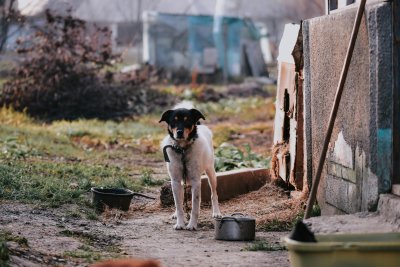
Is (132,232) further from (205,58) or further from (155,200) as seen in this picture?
(205,58)

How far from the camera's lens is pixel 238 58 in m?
40.4

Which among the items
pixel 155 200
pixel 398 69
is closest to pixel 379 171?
pixel 398 69

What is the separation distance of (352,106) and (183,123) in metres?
2.26

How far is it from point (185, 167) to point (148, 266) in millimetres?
5187

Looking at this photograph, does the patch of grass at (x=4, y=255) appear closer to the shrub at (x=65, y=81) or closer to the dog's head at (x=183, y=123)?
the dog's head at (x=183, y=123)

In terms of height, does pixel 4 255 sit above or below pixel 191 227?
above

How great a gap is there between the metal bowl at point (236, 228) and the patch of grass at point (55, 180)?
2.15m

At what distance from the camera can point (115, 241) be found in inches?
346

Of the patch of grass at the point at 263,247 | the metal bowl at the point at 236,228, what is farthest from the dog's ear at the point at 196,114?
the patch of grass at the point at 263,247

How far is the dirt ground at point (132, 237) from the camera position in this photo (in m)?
7.61

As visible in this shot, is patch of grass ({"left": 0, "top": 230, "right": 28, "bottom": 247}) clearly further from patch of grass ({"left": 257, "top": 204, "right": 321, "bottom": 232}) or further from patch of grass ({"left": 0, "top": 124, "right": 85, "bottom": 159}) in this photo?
patch of grass ({"left": 0, "top": 124, "right": 85, "bottom": 159})

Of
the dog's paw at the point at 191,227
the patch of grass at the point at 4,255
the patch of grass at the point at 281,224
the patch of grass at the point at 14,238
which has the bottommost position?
the dog's paw at the point at 191,227

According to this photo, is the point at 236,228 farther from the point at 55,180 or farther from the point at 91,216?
the point at 55,180

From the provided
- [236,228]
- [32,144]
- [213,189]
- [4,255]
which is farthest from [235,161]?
[4,255]
